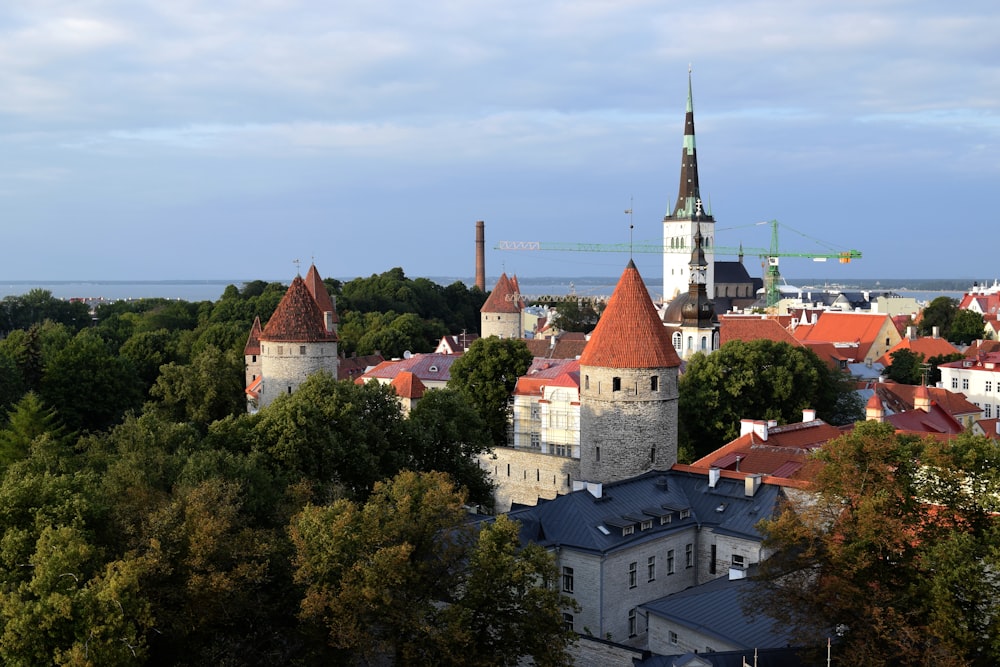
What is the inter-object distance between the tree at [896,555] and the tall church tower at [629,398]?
10475mm

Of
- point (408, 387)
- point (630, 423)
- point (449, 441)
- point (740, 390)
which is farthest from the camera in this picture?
point (408, 387)

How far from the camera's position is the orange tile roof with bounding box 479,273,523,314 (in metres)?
67.8

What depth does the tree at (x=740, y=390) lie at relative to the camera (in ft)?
129

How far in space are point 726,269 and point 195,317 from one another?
2595 inches

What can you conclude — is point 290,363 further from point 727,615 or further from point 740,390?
point 727,615

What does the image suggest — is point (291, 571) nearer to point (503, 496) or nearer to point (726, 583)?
point (726, 583)

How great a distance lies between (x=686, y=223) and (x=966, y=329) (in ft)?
108

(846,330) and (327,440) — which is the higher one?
(846,330)

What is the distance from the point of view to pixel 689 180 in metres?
101

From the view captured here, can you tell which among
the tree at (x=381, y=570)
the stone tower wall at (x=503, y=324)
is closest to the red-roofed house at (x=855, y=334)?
the stone tower wall at (x=503, y=324)

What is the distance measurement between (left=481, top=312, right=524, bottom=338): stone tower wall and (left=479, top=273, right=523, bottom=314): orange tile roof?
295 millimetres

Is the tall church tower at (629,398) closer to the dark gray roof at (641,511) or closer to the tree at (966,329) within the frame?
the dark gray roof at (641,511)

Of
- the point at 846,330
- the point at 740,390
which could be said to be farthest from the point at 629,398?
the point at 846,330

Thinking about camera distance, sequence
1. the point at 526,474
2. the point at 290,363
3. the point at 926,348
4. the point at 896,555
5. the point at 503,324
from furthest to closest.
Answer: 1. the point at 503,324
2. the point at 926,348
3. the point at 290,363
4. the point at 526,474
5. the point at 896,555
